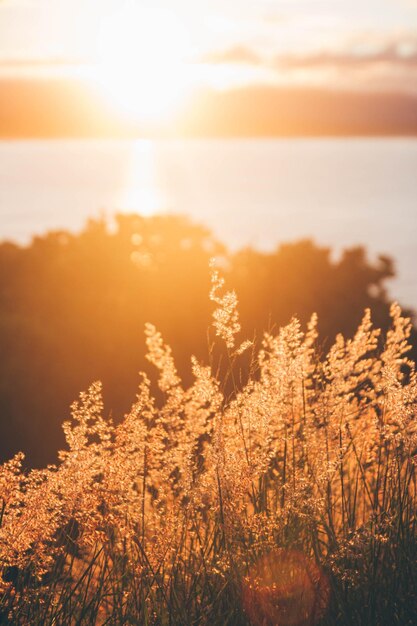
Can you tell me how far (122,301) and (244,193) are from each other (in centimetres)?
4845

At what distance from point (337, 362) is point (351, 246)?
930 cm

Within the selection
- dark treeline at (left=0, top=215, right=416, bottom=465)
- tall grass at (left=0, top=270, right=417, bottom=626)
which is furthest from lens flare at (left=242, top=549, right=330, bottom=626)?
dark treeline at (left=0, top=215, right=416, bottom=465)

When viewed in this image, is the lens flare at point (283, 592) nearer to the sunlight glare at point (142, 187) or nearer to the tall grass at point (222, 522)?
the tall grass at point (222, 522)

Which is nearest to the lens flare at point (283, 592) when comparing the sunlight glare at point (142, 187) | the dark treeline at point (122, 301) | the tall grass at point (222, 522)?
the tall grass at point (222, 522)

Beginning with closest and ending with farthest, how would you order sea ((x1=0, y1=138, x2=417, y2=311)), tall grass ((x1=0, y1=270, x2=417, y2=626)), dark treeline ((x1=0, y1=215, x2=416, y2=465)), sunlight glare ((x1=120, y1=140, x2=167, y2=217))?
tall grass ((x1=0, y1=270, x2=417, y2=626)) → dark treeline ((x1=0, y1=215, x2=416, y2=465)) → sea ((x1=0, y1=138, x2=417, y2=311)) → sunlight glare ((x1=120, y1=140, x2=167, y2=217))

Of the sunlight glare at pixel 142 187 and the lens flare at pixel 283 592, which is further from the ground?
the sunlight glare at pixel 142 187

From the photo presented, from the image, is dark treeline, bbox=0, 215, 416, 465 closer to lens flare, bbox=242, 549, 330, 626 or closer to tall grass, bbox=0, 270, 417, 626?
tall grass, bbox=0, 270, 417, 626

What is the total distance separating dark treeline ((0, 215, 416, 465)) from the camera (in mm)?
10109

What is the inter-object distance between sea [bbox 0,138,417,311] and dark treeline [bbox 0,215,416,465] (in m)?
0.33

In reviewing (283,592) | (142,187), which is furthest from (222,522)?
(142,187)

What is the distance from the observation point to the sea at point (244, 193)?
2393 cm

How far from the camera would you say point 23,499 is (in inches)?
105

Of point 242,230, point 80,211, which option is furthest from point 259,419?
point 80,211

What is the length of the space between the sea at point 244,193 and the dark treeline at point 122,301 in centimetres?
33
